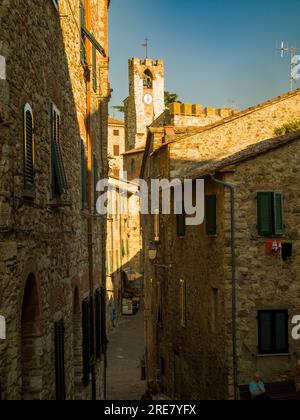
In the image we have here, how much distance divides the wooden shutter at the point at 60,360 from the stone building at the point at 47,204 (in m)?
0.02

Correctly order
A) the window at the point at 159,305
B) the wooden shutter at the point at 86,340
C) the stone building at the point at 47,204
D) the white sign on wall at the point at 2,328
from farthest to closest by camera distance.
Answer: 1. the window at the point at 159,305
2. the wooden shutter at the point at 86,340
3. the stone building at the point at 47,204
4. the white sign on wall at the point at 2,328

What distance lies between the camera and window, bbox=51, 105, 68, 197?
27.7 feet

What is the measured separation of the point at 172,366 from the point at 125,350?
37.6ft

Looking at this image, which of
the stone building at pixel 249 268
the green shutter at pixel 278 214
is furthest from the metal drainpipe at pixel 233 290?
the green shutter at pixel 278 214

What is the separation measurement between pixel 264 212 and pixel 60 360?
22.9 feet

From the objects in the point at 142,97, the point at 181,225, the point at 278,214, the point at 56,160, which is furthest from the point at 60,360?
the point at 142,97

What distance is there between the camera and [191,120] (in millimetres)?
23547

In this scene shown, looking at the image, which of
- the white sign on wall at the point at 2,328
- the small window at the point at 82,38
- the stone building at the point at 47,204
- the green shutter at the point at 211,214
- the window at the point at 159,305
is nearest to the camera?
the white sign on wall at the point at 2,328

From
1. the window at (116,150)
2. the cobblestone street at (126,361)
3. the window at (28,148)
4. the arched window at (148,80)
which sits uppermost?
the arched window at (148,80)

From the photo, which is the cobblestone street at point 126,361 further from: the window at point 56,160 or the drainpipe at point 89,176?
the window at point 56,160

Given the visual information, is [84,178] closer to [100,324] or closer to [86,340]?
[86,340]

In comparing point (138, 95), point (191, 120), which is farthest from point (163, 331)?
point (138, 95)

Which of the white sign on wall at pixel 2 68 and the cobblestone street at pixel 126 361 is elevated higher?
the white sign on wall at pixel 2 68

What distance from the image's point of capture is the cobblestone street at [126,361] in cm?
2148
